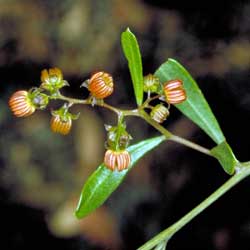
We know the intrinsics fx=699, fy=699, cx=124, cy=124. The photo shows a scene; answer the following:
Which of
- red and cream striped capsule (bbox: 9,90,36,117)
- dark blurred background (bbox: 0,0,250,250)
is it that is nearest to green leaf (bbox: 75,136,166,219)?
red and cream striped capsule (bbox: 9,90,36,117)

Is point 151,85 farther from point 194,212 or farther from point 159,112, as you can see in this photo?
point 194,212

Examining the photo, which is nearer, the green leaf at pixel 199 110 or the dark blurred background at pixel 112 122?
the green leaf at pixel 199 110

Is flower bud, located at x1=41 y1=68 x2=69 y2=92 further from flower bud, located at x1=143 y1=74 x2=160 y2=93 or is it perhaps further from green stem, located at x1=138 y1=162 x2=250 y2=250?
green stem, located at x1=138 y1=162 x2=250 y2=250

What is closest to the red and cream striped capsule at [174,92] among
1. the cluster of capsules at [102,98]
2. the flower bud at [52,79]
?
the cluster of capsules at [102,98]

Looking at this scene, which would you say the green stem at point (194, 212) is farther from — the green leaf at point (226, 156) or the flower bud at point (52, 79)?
the flower bud at point (52, 79)

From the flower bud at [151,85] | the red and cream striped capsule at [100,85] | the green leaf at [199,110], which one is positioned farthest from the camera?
the green leaf at [199,110]

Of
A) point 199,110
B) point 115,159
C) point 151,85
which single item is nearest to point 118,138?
point 115,159
